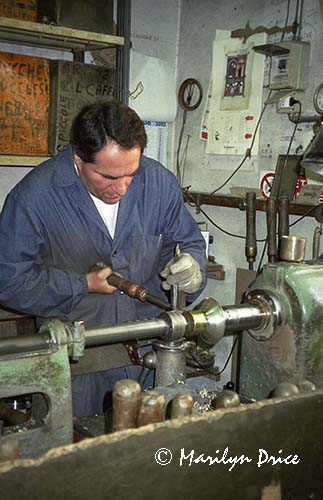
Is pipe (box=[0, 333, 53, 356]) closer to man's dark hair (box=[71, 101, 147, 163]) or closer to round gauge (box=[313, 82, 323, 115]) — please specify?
man's dark hair (box=[71, 101, 147, 163])

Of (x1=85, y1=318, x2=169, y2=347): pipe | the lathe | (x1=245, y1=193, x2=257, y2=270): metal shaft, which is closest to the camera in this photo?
the lathe

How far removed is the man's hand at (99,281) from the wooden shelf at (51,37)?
3.84 ft

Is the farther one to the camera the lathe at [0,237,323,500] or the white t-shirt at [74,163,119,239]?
the white t-shirt at [74,163,119,239]

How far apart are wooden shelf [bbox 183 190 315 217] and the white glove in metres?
0.92

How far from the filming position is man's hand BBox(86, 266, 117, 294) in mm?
1681

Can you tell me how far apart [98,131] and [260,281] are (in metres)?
0.75

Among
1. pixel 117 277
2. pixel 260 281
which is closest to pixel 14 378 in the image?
pixel 260 281

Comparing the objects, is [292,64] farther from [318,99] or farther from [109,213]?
[109,213]

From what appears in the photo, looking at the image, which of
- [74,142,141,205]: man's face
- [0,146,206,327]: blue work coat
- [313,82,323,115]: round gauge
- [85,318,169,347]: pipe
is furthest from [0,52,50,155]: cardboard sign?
[85,318,169,347]: pipe

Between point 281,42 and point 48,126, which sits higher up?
point 281,42

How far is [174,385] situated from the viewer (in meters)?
1.13

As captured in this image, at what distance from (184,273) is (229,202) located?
1270mm

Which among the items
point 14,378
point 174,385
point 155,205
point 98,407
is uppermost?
point 155,205

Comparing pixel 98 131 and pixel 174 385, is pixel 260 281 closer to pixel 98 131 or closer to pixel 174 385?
pixel 174 385
